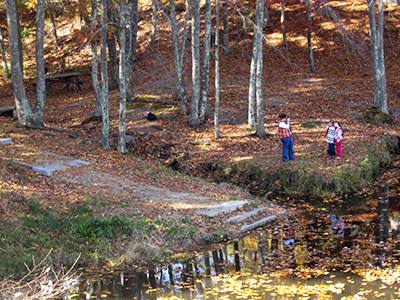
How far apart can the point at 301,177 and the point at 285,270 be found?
7.15 m

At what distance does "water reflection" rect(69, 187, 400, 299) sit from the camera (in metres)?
11.8

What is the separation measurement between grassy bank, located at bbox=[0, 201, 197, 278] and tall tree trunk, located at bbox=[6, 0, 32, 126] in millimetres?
8943

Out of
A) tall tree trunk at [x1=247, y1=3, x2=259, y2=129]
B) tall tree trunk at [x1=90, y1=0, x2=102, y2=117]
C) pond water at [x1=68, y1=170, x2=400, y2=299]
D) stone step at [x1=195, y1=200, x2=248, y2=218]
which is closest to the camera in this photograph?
pond water at [x1=68, y1=170, x2=400, y2=299]

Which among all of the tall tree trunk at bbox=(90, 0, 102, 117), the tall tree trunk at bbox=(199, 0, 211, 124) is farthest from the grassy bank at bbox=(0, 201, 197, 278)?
the tall tree trunk at bbox=(199, 0, 211, 124)

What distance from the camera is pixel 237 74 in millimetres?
35094

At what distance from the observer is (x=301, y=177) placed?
19.8 meters

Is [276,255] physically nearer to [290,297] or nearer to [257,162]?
[290,297]

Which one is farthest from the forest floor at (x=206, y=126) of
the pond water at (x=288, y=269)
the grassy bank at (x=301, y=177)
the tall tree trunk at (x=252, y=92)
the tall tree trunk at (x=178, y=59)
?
the pond water at (x=288, y=269)

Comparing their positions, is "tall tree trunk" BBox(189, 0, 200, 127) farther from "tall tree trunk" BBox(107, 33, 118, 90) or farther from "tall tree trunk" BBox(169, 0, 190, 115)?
"tall tree trunk" BBox(107, 33, 118, 90)

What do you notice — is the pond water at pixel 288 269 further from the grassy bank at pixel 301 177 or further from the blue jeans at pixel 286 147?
the blue jeans at pixel 286 147

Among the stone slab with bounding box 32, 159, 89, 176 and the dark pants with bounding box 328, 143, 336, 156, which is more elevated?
the stone slab with bounding box 32, 159, 89, 176

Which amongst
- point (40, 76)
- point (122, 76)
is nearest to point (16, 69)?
point (40, 76)

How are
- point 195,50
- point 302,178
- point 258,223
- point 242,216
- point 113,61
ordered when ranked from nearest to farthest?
point 258,223 < point 242,216 < point 302,178 < point 195,50 < point 113,61

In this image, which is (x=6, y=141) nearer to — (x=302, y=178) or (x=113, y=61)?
(x=302, y=178)
